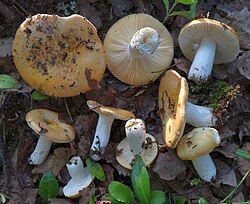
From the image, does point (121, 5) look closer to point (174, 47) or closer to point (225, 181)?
point (174, 47)

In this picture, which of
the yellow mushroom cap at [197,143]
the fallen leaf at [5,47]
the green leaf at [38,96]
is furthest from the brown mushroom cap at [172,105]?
the fallen leaf at [5,47]

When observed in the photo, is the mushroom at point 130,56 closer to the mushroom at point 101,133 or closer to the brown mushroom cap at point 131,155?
the mushroom at point 101,133

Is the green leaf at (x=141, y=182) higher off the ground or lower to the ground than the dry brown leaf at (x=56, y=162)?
higher

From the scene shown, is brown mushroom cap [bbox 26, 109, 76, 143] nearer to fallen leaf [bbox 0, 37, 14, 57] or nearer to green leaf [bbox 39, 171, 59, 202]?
green leaf [bbox 39, 171, 59, 202]

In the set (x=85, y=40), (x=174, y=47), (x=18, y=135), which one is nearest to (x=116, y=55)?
(x=85, y=40)

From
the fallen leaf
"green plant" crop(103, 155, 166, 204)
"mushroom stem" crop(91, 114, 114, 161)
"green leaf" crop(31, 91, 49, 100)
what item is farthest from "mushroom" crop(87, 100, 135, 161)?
the fallen leaf

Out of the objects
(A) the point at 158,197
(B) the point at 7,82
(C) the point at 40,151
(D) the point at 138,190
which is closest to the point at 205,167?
(A) the point at 158,197
